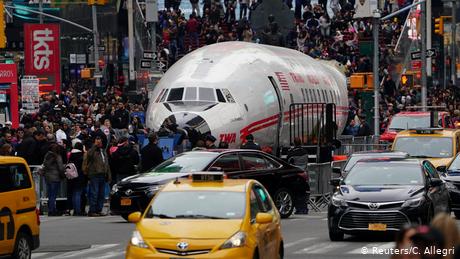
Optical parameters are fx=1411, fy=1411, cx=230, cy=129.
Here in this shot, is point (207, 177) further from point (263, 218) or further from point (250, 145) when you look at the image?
point (250, 145)

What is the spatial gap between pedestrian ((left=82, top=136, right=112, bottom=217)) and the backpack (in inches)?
8.0

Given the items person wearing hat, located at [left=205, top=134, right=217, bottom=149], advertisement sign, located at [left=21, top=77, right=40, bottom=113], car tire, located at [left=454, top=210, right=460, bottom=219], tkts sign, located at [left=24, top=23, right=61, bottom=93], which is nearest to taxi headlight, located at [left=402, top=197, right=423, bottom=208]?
car tire, located at [left=454, top=210, right=460, bottom=219]

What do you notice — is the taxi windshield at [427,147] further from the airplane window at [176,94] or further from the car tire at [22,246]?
the car tire at [22,246]

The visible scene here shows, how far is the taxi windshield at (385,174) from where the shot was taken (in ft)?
70.2

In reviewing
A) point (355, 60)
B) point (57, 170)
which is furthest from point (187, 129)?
point (355, 60)

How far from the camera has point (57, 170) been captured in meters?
28.0

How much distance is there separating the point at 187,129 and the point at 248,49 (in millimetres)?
5688

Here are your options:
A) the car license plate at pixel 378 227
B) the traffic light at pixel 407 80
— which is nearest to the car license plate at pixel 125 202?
the car license plate at pixel 378 227

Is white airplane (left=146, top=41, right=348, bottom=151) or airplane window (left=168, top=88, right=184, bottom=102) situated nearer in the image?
white airplane (left=146, top=41, right=348, bottom=151)

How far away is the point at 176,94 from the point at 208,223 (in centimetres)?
2065

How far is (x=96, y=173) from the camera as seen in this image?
2797 centimetres

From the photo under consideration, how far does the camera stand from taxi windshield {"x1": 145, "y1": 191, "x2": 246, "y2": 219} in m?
15.1

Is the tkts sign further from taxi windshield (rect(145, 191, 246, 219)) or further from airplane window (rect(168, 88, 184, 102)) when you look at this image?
taxi windshield (rect(145, 191, 246, 219))

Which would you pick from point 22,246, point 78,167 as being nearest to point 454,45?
point 78,167
